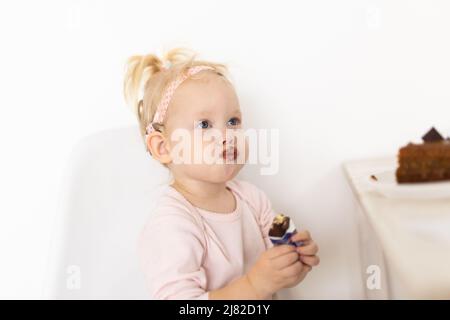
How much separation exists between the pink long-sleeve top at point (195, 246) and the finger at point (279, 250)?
4.0 inches

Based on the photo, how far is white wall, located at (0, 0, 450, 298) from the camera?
102cm

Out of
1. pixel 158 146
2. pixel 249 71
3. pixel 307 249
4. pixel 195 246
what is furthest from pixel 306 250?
pixel 249 71

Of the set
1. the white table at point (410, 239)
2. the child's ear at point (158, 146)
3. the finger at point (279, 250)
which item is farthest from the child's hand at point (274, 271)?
the child's ear at point (158, 146)

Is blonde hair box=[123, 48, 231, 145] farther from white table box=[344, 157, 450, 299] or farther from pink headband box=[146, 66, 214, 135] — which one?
white table box=[344, 157, 450, 299]

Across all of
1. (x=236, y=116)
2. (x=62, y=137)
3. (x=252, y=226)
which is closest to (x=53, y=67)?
(x=62, y=137)

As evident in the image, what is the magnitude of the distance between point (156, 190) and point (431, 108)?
60 cm

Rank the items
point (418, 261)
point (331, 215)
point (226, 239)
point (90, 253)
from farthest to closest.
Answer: point (331, 215), point (90, 253), point (226, 239), point (418, 261)

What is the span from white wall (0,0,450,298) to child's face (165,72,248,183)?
21 cm

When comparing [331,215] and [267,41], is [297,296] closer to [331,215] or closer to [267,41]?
[331,215]

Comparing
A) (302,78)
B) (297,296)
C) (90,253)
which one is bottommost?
(297,296)

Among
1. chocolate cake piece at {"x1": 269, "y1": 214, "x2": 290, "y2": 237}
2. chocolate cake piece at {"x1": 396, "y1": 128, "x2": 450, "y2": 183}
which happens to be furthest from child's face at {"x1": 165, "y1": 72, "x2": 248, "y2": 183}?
chocolate cake piece at {"x1": 396, "y1": 128, "x2": 450, "y2": 183}

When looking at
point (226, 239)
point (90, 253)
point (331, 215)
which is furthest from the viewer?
point (331, 215)

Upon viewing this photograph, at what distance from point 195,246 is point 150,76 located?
345mm

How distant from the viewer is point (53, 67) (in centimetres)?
103
